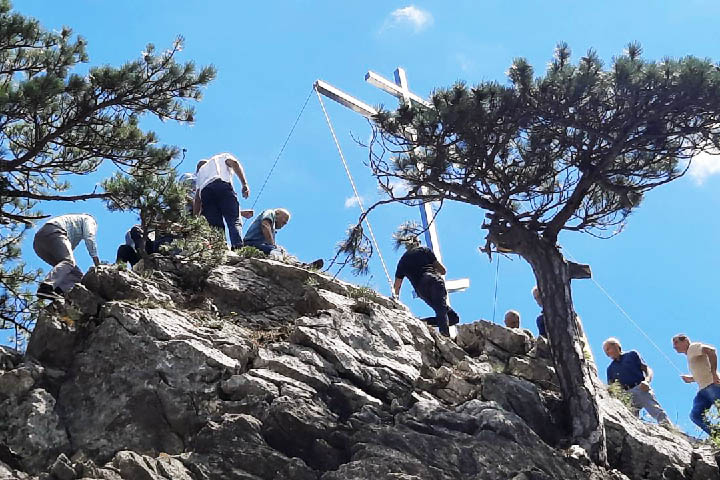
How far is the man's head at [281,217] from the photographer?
43.2ft

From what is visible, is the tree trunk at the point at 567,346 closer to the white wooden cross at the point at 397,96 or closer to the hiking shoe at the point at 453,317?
the hiking shoe at the point at 453,317

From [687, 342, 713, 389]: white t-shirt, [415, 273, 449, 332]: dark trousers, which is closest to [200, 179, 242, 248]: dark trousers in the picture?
[415, 273, 449, 332]: dark trousers

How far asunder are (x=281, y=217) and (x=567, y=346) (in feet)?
13.6

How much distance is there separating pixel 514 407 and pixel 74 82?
5.75 metres

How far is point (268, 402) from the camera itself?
30.4 ft

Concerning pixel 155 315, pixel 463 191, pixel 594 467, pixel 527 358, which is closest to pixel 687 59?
pixel 463 191

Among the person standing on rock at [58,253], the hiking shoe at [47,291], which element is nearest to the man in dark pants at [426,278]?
the person standing on rock at [58,253]

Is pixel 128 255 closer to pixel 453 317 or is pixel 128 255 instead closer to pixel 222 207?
pixel 222 207

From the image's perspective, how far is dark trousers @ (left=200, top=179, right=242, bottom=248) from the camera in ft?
41.3

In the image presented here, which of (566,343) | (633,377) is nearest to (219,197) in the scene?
(566,343)

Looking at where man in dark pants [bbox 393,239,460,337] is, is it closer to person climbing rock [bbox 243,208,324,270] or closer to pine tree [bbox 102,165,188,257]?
person climbing rock [bbox 243,208,324,270]

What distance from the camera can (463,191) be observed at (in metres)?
11.9

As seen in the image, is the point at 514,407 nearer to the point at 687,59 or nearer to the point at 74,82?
the point at 687,59

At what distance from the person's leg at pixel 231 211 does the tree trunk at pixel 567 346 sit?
344cm
